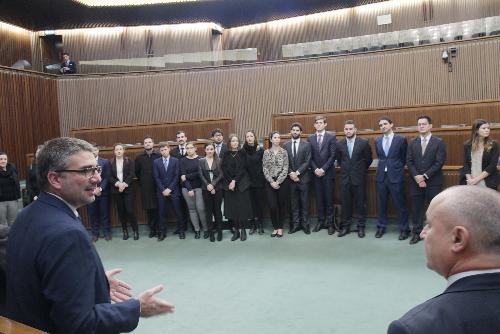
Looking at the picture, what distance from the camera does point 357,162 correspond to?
6.09 meters

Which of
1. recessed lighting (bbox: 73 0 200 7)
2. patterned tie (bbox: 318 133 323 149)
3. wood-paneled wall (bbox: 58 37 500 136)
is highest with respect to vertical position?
recessed lighting (bbox: 73 0 200 7)

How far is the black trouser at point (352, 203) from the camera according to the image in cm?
611

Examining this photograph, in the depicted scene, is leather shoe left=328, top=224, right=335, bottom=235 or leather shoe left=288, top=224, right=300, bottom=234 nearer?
leather shoe left=328, top=224, right=335, bottom=235

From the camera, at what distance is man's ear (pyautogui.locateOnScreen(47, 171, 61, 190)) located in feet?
5.32

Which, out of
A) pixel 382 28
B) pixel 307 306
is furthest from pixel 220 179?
pixel 382 28

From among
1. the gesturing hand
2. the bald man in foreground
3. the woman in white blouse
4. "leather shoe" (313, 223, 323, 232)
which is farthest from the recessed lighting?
the bald man in foreground

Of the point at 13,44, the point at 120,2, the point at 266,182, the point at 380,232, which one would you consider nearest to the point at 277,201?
the point at 266,182

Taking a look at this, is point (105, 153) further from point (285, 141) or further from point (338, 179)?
point (338, 179)

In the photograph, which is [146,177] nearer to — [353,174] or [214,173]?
[214,173]

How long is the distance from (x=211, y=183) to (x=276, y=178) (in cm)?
87

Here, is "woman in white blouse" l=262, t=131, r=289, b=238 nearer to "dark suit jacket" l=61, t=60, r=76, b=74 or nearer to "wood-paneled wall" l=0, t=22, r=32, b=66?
"dark suit jacket" l=61, t=60, r=76, b=74

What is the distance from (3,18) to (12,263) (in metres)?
13.2

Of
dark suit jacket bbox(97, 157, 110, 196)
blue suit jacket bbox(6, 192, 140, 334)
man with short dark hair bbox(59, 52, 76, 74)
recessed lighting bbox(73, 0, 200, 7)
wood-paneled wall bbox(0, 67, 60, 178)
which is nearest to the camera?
blue suit jacket bbox(6, 192, 140, 334)

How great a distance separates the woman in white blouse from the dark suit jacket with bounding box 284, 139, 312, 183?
0.44 ft
